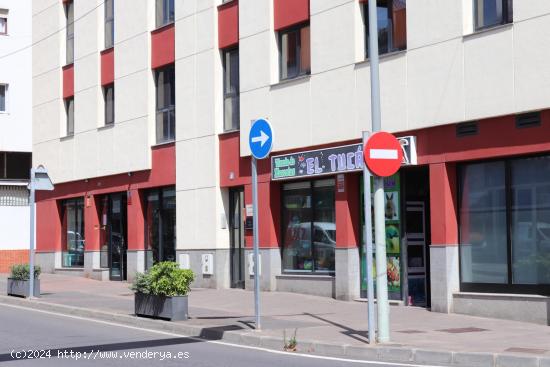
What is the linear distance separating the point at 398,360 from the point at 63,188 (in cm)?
2264

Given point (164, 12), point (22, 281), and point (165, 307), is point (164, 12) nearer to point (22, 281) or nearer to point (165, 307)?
point (22, 281)

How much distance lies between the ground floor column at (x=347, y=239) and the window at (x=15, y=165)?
20.3m

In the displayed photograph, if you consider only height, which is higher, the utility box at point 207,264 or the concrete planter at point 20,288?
the utility box at point 207,264

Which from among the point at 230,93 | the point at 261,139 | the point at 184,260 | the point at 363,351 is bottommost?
the point at 363,351

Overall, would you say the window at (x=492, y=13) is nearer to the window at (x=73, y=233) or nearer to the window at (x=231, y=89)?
the window at (x=231, y=89)

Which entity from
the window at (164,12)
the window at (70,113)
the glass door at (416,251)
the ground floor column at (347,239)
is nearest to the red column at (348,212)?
the ground floor column at (347,239)

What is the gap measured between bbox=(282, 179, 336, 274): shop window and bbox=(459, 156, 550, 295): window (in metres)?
4.31

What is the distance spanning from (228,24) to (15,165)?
16357 mm

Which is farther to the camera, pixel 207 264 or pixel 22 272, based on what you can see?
pixel 207 264

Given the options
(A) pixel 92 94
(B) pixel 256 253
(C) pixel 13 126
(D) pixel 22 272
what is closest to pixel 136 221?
(A) pixel 92 94

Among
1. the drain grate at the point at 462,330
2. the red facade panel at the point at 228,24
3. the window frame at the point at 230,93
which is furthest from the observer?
the window frame at the point at 230,93

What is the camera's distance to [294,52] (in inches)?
858

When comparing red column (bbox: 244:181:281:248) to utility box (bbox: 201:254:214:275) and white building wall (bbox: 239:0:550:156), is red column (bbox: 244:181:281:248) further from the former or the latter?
utility box (bbox: 201:254:214:275)

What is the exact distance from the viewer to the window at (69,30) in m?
31.8
